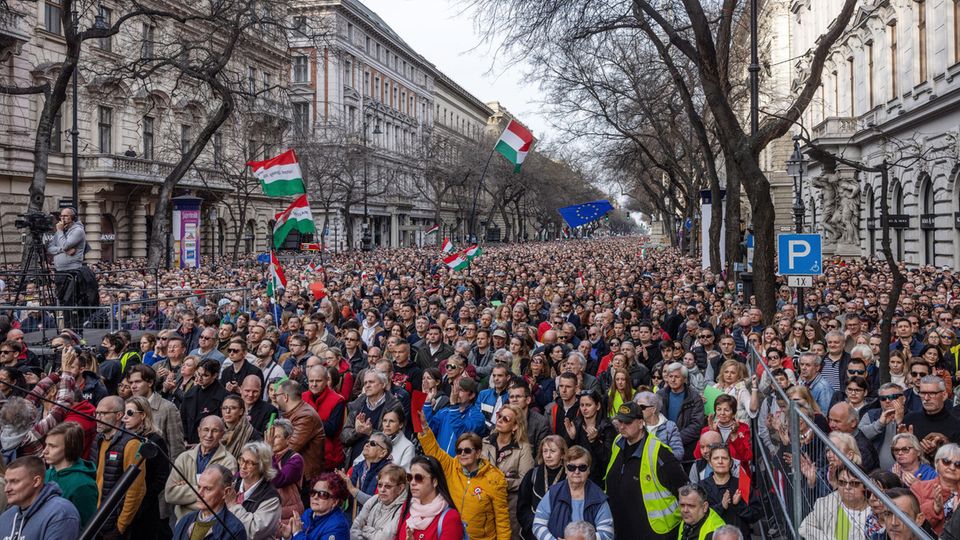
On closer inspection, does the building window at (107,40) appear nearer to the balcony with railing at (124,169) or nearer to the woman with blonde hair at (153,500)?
the balcony with railing at (124,169)

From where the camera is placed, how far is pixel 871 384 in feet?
28.7

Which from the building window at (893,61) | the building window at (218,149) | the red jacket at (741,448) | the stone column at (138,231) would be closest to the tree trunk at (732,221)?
the building window at (893,61)

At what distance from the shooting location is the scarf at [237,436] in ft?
20.1

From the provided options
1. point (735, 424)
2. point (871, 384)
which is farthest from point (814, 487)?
point (871, 384)

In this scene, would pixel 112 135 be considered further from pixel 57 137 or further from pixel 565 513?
pixel 565 513

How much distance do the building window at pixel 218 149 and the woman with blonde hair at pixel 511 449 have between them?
1359 inches

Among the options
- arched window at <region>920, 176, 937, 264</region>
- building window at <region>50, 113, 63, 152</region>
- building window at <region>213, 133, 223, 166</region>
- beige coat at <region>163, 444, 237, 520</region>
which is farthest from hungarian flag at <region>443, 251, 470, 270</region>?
building window at <region>50, 113, 63, 152</region>

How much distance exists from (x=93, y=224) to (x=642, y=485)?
35054 mm

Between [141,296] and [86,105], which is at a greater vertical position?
[86,105]

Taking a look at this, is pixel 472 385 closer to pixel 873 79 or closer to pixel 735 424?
pixel 735 424

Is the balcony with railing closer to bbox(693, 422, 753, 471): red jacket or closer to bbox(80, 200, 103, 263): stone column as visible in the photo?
bbox(80, 200, 103, 263): stone column

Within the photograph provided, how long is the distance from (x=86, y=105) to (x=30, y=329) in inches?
1015

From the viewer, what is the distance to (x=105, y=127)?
36938 millimetres

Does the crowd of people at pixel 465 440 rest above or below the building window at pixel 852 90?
below
